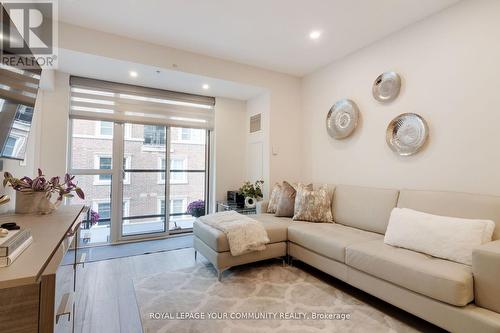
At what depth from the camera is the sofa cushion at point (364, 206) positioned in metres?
2.65

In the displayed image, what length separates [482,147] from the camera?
85.2 inches

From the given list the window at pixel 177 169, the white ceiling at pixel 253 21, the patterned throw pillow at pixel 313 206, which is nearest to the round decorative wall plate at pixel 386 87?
the white ceiling at pixel 253 21

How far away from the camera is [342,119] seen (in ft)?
11.2

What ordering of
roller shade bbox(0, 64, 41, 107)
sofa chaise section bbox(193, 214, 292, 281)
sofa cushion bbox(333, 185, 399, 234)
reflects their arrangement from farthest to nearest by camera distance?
sofa cushion bbox(333, 185, 399, 234) < sofa chaise section bbox(193, 214, 292, 281) < roller shade bbox(0, 64, 41, 107)

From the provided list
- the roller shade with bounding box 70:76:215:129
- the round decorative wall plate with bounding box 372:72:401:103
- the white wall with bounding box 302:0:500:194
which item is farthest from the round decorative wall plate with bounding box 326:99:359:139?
the roller shade with bounding box 70:76:215:129

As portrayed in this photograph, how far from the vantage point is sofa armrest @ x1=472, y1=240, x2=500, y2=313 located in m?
1.49

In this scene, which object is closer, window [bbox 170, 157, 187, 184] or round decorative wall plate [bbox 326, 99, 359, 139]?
round decorative wall plate [bbox 326, 99, 359, 139]

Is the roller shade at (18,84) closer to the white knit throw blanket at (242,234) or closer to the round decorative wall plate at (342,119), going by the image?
the white knit throw blanket at (242,234)

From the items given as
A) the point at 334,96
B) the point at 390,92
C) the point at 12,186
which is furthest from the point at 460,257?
the point at 12,186

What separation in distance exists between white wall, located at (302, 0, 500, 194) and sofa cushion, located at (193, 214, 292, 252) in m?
1.11

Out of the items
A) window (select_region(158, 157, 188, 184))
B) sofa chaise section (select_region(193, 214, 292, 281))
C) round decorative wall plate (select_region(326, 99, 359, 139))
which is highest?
round decorative wall plate (select_region(326, 99, 359, 139))

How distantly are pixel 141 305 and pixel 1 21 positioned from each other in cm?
209

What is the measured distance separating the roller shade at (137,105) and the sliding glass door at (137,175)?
147 mm

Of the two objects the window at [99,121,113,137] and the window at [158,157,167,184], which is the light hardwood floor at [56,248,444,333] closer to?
the window at [158,157,167,184]
